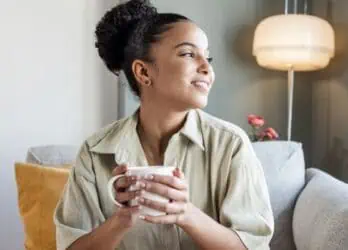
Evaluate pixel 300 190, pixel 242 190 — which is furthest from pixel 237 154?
pixel 300 190

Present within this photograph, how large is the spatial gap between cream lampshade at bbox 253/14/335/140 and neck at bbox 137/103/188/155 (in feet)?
3.20

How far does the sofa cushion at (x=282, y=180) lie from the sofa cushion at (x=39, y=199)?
62 centimetres

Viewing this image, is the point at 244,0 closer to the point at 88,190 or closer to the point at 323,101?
the point at 323,101

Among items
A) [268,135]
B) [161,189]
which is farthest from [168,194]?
[268,135]

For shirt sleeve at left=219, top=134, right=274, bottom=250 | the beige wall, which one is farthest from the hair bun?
the beige wall

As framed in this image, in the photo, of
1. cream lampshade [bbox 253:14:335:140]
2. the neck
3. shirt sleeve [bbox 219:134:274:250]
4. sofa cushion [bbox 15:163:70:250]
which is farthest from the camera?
cream lampshade [bbox 253:14:335:140]

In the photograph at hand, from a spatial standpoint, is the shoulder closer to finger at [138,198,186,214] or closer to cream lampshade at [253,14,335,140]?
finger at [138,198,186,214]

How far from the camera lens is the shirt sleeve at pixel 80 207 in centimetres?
108

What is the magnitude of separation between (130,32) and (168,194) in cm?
47

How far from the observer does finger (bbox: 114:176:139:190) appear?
0.84m

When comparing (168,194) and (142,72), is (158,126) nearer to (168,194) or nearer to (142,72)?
(142,72)

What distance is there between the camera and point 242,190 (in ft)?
3.38

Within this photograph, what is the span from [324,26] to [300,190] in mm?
800

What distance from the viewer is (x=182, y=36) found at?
1.07 metres
